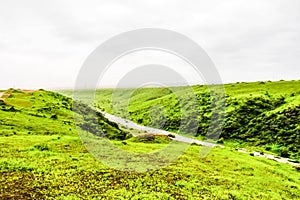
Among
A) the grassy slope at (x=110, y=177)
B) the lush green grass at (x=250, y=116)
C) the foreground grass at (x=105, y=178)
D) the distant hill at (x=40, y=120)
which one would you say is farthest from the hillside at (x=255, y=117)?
the foreground grass at (x=105, y=178)

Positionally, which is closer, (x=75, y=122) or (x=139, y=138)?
(x=139, y=138)

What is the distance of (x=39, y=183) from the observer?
68.7 feet

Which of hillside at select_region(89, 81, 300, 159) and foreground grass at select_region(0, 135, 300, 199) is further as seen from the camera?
hillside at select_region(89, 81, 300, 159)

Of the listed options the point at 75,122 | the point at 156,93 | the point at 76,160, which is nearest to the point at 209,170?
the point at 76,160

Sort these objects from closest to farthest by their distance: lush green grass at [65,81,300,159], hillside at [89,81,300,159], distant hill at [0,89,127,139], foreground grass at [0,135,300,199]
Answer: foreground grass at [0,135,300,199], distant hill at [0,89,127,139], hillside at [89,81,300,159], lush green grass at [65,81,300,159]

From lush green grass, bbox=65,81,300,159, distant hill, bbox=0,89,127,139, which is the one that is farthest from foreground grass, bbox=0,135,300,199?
lush green grass, bbox=65,81,300,159

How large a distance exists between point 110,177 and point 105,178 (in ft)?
2.20

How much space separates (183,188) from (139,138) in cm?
3267

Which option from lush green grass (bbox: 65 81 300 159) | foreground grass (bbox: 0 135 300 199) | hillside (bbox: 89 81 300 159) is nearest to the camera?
foreground grass (bbox: 0 135 300 199)

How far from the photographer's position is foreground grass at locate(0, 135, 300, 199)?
20.6m

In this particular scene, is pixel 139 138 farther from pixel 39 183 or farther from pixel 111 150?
pixel 39 183

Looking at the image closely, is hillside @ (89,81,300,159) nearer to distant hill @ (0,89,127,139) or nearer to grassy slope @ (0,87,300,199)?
grassy slope @ (0,87,300,199)

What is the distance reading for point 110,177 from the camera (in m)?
24.7

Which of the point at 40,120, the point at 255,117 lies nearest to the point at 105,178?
the point at 40,120
